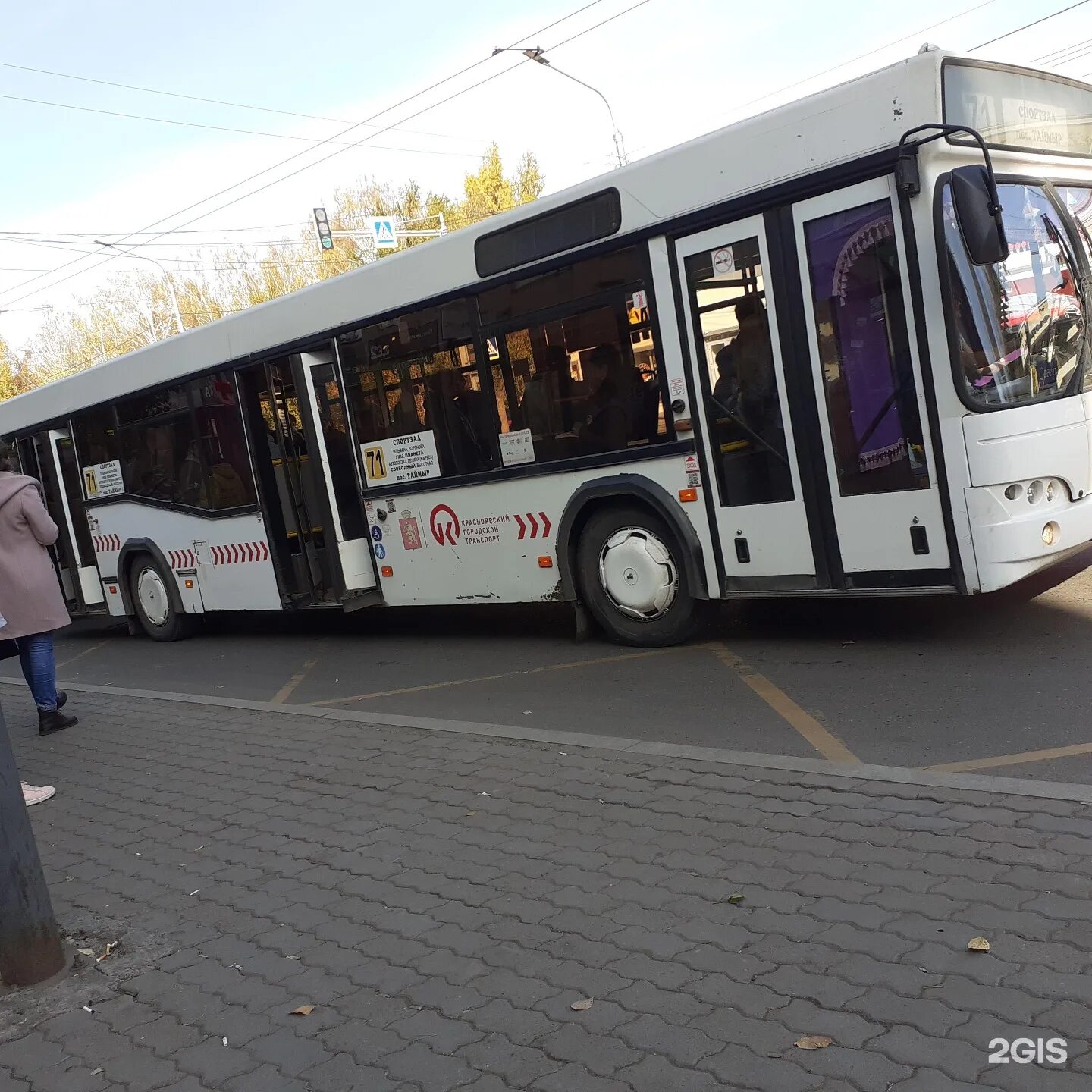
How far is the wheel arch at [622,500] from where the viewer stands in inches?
281

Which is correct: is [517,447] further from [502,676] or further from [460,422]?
[502,676]

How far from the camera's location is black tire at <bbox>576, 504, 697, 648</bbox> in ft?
24.3

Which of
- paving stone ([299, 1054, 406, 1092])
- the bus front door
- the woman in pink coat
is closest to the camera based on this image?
paving stone ([299, 1054, 406, 1092])

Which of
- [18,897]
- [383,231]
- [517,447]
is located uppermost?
[383,231]

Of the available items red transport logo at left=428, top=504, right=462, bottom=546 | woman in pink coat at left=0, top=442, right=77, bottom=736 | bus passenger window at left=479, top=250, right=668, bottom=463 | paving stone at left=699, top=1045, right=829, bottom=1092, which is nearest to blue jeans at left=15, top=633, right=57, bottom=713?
woman in pink coat at left=0, top=442, right=77, bottom=736

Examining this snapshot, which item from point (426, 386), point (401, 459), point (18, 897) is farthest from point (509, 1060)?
point (401, 459)

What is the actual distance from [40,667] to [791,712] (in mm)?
5195

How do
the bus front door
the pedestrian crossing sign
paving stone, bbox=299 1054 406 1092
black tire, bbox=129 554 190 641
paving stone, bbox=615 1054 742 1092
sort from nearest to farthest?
paving stone, bbox=615 1054 742 1092 → paving stone, bbox=299 1054 406 1092 → black tire, bbox=129 554 190 641 → the bus front door → the pedestrian crossing sign

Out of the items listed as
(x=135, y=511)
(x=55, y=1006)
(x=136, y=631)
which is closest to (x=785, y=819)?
(x=55, y=1006)

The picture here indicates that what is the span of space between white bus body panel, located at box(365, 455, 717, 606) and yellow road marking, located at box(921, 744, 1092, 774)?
2616 mm

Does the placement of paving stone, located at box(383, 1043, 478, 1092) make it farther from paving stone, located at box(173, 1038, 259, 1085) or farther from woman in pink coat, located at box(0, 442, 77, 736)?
woman in pink coat, located at box(0, 442, 77, 736)

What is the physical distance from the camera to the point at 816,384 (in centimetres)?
642

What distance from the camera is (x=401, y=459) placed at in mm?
8930

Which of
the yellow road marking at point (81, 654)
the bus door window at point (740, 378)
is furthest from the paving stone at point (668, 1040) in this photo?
the yellow road marking at point (81, 654)
